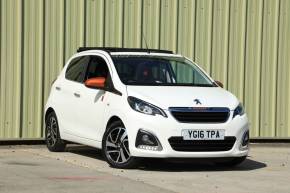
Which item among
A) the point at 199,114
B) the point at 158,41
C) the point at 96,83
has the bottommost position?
the point at 199,114

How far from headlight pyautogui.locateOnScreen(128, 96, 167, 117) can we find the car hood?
0.16 feet

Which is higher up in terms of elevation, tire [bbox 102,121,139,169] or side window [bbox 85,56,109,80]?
side window [bbox 85,56,109,80]

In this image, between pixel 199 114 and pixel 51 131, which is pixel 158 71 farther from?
pixel 51 131

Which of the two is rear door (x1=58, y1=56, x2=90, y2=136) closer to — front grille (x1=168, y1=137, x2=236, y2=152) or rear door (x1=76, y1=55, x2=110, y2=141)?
rear door (x1=76, y1=55, x2=110, y2=141)

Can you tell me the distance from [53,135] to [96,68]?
5.06 ft

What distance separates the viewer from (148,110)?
31.0 ft

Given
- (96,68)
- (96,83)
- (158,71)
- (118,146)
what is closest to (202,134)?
(118,146)

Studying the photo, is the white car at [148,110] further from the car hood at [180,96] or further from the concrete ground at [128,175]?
the concrete ground at [128,175]

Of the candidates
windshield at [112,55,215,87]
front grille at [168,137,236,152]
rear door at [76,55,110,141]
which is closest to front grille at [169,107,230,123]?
front grille at [168,137,236,152]

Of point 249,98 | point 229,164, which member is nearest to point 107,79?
point 229,164

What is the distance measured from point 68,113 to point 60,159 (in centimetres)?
73

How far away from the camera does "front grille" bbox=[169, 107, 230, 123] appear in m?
9.45

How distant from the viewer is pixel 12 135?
1253cm

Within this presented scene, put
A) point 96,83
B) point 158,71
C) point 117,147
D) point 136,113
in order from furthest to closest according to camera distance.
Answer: point 158,71
point 96,83
point 117,147
point 136,113
